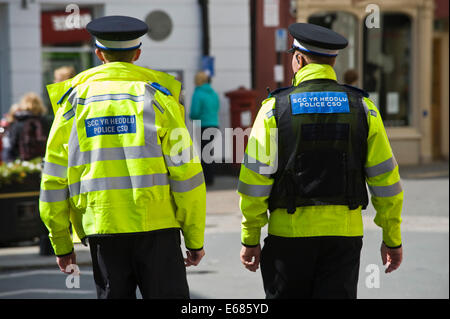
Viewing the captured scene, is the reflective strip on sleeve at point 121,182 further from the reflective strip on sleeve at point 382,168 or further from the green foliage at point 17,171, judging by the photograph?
the green foliage at point 17,171

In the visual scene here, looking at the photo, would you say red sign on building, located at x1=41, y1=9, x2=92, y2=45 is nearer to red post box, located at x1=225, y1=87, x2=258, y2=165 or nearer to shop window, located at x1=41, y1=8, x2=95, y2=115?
shop window, located at x1=41, y1=8, x2=95, y2=115

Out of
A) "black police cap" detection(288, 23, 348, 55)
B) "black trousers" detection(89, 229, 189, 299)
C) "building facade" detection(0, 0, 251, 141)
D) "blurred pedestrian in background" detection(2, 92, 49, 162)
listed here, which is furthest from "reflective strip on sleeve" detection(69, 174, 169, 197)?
"building facade" detection(0, 0, 251, 141)

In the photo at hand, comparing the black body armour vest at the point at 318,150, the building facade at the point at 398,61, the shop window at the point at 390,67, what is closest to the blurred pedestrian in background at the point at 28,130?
the black body armour vest at the point at 318,150

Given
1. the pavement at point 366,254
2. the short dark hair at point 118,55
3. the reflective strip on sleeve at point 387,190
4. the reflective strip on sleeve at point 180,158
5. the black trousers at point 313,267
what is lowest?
the pavement at point 366,254

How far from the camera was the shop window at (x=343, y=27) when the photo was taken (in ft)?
53.9

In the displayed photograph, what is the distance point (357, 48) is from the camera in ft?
55.1

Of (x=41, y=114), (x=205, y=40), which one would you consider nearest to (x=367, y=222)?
(x=41, y=114)

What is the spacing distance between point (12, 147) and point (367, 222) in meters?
4.40

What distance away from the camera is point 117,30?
3861 mm

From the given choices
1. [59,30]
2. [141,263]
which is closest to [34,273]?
[141,263]

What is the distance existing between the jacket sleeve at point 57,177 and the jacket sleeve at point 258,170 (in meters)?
0.84

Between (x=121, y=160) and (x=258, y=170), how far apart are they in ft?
2.10

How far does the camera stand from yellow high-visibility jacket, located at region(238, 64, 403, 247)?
3.82 m
